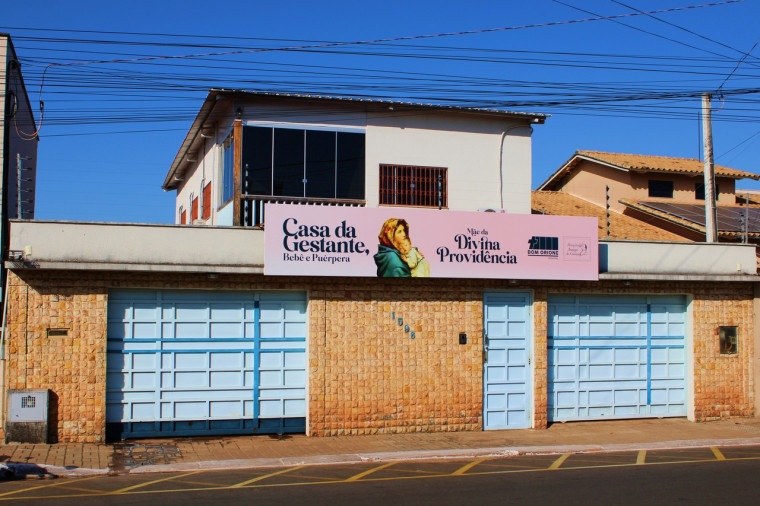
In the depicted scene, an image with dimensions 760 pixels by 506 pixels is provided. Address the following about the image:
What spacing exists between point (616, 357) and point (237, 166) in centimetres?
936

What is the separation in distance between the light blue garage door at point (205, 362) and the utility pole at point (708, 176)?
405 inches

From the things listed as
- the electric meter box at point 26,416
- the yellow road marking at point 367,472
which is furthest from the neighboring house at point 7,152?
the yellow road marking at point 367,472

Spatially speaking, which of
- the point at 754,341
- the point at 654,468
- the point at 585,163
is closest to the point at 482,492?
the point at 654,468

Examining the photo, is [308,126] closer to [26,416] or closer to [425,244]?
[425,244]

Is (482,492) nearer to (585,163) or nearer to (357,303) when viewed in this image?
(357,303)

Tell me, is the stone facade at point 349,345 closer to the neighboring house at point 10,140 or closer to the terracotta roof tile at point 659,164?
the neighboring house at point 10,140

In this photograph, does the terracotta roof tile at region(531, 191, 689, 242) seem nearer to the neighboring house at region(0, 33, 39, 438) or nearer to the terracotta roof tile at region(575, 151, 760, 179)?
the terracotta roof tile at region(575, 151, 760, 179)

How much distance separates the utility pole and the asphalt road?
728 centimetres

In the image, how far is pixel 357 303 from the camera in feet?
50.2

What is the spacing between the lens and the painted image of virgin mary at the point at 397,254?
15008mm

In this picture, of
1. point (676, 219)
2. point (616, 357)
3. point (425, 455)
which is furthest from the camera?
point (676, 219)

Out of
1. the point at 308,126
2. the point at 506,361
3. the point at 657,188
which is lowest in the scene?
the point at 506,361

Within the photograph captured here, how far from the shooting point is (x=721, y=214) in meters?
25.3

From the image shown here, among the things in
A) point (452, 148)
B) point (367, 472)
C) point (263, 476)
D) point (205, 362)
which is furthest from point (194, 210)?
point (367, 472)
